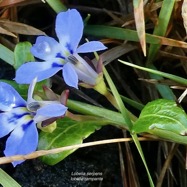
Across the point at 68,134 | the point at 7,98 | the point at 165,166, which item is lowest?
the point at 165,166

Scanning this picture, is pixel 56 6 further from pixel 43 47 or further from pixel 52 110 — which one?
pixel 52 110

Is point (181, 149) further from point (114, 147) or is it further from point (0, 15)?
point (0, 15)

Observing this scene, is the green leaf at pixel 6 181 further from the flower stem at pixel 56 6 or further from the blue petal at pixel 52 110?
the flower stem at pixel 56 6

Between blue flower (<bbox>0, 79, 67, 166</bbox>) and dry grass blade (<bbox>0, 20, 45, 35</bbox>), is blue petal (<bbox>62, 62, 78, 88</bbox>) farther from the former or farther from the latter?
dry grass blade (<bbox>0, 20, 45, 35</bbox>)

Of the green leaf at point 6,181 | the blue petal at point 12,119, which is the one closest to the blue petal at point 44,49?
the blue petal at point 12,119

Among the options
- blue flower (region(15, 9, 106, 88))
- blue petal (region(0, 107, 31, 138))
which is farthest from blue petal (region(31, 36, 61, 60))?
blue petal (region(0, 107, 31, 138))

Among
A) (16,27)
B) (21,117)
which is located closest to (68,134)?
(21,117)
